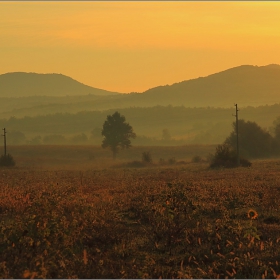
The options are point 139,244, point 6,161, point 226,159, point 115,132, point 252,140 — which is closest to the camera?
point 139,244

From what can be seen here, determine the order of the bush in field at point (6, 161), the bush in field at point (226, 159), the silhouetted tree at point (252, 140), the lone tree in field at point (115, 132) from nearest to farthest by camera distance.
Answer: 1. the bush in field at point (226, 159)
2. the bush in field at point (6, 161)
3. the silhouetted tree at point (252, 140)
4. the lone tree in field at point (115, 132)

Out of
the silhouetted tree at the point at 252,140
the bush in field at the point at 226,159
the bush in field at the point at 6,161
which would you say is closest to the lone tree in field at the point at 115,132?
the silhouetted tree at the point at 252,140

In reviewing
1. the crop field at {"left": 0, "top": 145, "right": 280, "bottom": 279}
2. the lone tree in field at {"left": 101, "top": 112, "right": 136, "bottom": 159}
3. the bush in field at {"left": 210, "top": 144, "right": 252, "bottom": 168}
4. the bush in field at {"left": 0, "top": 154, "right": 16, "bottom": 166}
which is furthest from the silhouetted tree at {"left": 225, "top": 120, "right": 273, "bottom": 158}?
the crop field at {"left": 0, "top": 145, "right": 280, "bottom": 279}

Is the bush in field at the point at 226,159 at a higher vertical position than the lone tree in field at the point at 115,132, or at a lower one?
lower

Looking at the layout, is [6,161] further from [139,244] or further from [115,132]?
[139,244]

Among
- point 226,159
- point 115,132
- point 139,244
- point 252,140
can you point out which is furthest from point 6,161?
point 139,244

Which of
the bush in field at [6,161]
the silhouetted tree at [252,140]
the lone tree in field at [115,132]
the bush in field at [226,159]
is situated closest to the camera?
the bush in field at [226,159]

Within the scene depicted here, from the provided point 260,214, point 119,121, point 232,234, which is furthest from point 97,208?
point 119,121

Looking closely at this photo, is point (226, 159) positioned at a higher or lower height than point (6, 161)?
higher

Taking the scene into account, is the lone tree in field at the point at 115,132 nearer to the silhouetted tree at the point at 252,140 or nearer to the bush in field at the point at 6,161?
the silhouetted tree at the point at 252,140

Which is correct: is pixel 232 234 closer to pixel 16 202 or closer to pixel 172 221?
pixel 172 221

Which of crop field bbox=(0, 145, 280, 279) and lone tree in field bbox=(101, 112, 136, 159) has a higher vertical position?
lone tree in field bbox=(101, 112, 136, 159)

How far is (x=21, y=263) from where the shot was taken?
10.5m

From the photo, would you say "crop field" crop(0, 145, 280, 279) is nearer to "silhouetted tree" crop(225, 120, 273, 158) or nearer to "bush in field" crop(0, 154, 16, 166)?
"bush in field" crop(0, 154, 16, 166)
